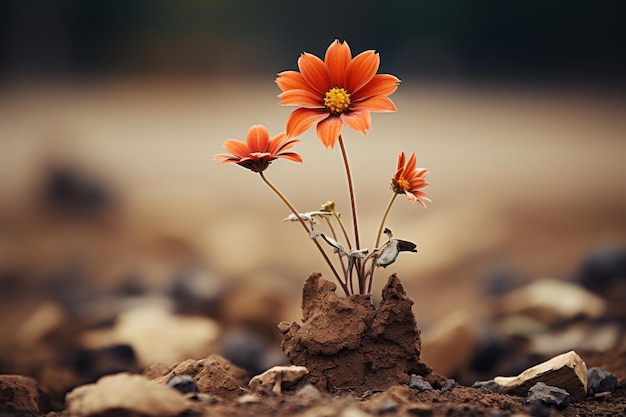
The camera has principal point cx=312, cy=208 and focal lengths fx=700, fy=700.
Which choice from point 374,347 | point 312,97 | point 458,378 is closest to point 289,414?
point 374,347

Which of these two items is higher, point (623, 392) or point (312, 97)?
point (312, 97)

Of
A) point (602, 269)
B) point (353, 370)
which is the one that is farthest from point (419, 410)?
point (602, 269)

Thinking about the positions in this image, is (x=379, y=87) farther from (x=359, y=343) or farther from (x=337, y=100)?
(x=359, y=343)

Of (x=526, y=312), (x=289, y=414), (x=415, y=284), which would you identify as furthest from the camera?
(x=415, y=284)

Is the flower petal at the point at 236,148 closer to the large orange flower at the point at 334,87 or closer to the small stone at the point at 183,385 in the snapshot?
the large orange flower at the point at 334,87

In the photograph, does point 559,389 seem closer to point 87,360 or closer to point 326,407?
point 326,407

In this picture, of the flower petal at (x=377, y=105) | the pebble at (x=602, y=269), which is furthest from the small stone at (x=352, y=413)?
the pebble at (x=602, y=269)

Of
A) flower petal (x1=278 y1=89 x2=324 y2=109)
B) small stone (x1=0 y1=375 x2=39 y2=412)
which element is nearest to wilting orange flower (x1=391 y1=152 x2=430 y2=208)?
flower petal (x1=278 y1=89 x2=324 y2=109)

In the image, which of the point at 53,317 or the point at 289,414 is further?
the point at 53,317
